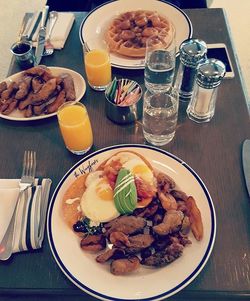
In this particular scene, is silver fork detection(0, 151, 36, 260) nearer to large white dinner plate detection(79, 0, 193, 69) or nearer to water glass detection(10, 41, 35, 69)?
water glass detection(10, 41, 35, 69)

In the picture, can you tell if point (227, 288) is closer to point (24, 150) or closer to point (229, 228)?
point (229, 228)

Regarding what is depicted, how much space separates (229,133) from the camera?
1.41 meters

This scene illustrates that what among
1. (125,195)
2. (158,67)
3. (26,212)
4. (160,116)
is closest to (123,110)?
(160,116)

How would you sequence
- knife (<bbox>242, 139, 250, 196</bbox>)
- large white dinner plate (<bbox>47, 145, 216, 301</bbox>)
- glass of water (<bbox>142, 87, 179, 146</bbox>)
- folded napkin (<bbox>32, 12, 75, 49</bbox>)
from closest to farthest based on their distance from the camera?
large white dinner plate (<bbox>47, 145, 216, 301</bbox>) < knife (<bbox>242, 139, 250, 196</bbox>) < glass of water (<bbox>142, 87, 179, 146</bbox>) < folded napkin (<bbox>32, 12, 75, 49</bbox>)

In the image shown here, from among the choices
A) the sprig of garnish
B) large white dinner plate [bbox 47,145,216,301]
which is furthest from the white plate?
the sprig of garnish

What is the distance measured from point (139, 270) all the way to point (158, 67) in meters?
0.85

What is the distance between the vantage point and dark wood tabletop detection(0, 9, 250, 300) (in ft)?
3.46

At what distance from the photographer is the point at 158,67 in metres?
1.54

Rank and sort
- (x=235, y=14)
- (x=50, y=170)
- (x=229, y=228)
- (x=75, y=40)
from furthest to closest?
1. (x=235, y=14)
2. (x=75, y=40)
3. (x=50, y=170)
4. (x=229, y=228)

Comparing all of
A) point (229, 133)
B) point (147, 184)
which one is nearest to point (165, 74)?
point (229, 133)

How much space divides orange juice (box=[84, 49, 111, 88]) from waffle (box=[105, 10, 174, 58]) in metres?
0.14

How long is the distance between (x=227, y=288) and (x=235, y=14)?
311cm

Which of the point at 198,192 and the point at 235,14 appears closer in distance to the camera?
the point at 198,192

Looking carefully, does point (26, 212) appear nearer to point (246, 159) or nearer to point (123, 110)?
point (123, 110)
